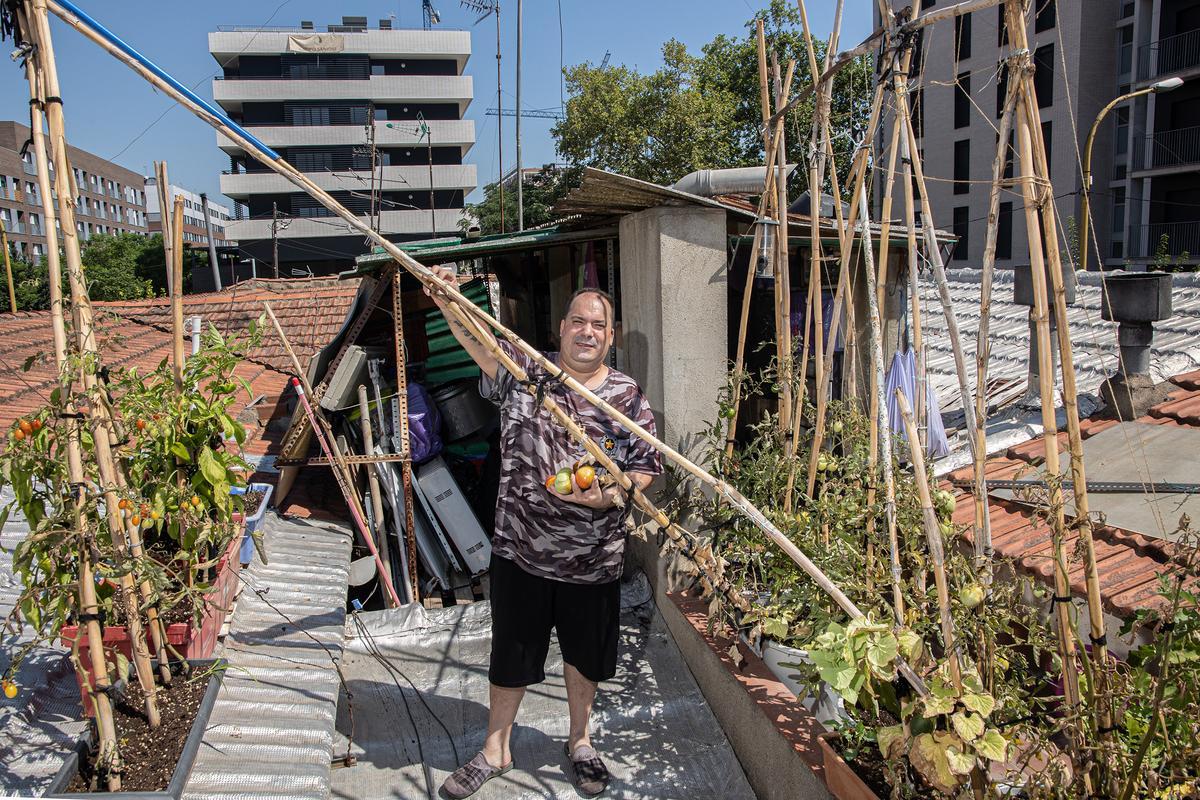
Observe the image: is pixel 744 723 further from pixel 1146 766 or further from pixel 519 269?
pixel 519 269

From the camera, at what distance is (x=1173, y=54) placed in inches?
779

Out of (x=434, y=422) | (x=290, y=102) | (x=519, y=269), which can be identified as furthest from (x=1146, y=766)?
(x=290, y=102)

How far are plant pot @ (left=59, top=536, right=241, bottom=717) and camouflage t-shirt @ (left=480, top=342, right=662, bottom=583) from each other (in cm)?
93

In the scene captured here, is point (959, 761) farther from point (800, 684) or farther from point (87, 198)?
point (87, 198)

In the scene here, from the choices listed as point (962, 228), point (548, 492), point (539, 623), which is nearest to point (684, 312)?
point (548, 492)

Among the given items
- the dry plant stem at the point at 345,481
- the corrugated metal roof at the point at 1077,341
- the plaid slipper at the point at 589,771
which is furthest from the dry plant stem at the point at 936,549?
the corrugated metal roof at the point at 1077,341

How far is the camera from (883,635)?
5.84 feet

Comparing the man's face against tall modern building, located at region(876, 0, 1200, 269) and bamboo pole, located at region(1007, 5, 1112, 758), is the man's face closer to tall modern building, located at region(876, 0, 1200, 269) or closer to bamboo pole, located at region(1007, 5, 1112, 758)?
bamboo pole, located at region(1007, 5, 1112, 758)

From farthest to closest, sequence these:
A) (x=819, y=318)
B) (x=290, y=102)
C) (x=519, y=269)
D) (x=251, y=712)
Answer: (x=290, y=102)
(x=519, y=269)
(x=819, y=318)
(x=251, y=712)

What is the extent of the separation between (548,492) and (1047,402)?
1.49m

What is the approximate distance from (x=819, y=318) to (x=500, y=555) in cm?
148

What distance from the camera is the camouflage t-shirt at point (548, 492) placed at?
267 centimetres

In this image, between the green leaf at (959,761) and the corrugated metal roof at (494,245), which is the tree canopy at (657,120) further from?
the green leaf at (959,761)

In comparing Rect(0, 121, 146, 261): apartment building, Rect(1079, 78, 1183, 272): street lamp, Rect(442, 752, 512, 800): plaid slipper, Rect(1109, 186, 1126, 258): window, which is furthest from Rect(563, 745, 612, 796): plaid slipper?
Rect(0, 121, 146, 261): apartment building
